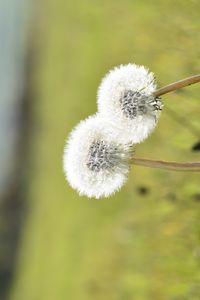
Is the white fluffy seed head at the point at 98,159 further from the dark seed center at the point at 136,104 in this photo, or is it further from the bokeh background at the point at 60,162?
the bokeh background at the point at 60,162

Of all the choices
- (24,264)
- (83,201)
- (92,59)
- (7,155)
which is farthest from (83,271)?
(7,155)

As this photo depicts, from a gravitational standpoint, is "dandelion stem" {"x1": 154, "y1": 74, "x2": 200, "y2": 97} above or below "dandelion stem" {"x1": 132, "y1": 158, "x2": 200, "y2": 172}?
above

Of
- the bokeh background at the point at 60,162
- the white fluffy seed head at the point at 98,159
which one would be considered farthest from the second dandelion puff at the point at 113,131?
the bokeh background at the point at 60,162

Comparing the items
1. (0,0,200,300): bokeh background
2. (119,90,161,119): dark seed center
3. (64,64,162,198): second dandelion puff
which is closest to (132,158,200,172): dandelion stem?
(64,64,162,198): second dandelion puff

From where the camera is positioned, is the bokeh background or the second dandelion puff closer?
the second dandelion puff

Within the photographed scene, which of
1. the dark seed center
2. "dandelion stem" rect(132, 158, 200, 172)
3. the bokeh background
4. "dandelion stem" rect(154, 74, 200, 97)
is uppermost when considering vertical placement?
the bokeh background

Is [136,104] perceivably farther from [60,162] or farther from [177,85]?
[60,162]

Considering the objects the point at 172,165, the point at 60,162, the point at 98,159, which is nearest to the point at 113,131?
the point at 98,159

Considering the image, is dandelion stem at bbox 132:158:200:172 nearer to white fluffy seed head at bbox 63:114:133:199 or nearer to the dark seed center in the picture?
white fluffy seed head at bbox 63:114:133:199
